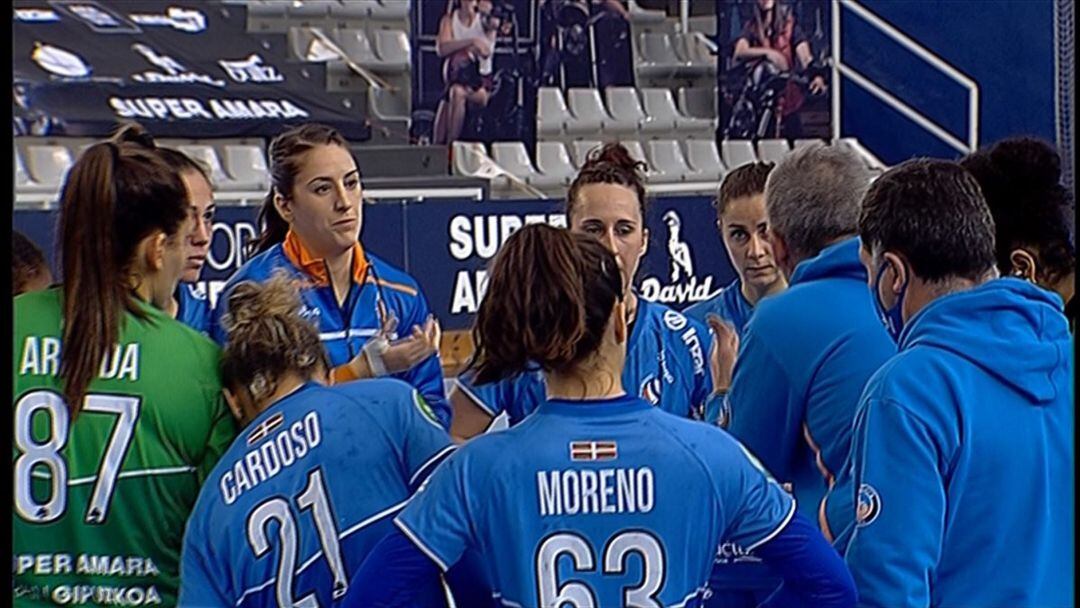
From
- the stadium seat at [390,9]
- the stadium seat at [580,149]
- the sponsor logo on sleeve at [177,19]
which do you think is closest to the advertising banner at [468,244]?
the stadium seat at [580,149]

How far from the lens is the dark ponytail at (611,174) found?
12.4 ft

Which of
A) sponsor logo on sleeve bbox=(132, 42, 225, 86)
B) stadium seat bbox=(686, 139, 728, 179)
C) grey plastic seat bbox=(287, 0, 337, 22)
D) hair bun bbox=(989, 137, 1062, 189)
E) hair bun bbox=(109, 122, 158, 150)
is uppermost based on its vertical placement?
grey plastic seat bbox=(287, 0, 337, 22)

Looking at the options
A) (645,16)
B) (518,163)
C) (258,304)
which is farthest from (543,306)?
(645,16)

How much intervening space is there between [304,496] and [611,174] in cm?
143

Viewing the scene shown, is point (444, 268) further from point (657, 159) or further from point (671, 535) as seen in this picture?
point (671, 535)

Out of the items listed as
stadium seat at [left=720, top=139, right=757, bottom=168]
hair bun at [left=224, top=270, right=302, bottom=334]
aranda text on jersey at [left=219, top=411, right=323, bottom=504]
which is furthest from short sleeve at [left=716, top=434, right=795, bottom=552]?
stadium seat at [left=720, top=139, right=757, bottom=168]

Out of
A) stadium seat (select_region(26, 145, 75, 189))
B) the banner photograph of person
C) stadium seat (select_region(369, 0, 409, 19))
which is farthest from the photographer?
stadium seat (select_region(369, 0, 409, 19))

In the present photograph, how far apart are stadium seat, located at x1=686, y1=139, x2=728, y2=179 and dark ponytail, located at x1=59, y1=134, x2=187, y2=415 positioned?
22.6ft

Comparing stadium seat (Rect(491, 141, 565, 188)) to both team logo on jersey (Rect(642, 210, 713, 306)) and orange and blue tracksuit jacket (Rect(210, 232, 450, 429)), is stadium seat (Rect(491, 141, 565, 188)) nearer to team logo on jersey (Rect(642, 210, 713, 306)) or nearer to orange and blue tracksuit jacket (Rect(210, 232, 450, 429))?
team logo on jersey (Rect(642, 210, 713, 306))

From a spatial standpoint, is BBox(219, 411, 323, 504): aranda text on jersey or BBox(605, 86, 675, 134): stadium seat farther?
BBox(605, 86, 675, 134): stadium seat

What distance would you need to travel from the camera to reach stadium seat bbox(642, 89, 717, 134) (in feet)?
33.6

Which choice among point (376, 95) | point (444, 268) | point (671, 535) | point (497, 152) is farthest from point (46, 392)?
point (376, 95)

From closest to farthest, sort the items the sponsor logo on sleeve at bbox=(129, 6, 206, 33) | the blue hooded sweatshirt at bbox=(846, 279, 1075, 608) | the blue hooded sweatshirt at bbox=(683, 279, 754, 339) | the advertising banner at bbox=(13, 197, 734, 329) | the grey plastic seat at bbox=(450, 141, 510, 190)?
the blue hooded sweatshirt at bbox=(846, 279, 1075, 608) → the blue hooded sweatshirt at bbox=(683, 279, 754, 339) → the advertising banner at bbox=(13, 197, 734, 329) → the grey plastic seat at bbox=(450, 141, 510, 190) → the sponsor logo on sleeve at bbox=(129, 6, 206, 33)

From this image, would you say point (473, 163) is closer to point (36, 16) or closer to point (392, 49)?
point (392, 49)
